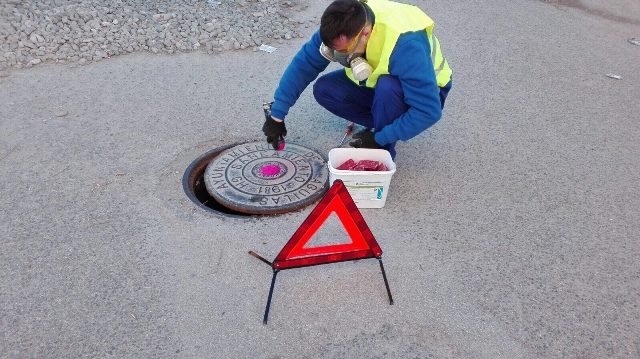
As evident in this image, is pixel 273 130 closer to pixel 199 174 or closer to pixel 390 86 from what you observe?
pixel 199 174

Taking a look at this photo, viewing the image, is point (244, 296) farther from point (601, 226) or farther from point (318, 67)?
point (601, 226)

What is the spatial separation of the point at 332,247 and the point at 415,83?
102cm

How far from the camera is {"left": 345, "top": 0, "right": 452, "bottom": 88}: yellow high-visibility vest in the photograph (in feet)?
8.82

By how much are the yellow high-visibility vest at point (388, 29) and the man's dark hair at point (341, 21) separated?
7.1 inches

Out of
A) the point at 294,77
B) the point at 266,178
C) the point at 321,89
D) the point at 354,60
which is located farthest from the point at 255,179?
the point at 354,60

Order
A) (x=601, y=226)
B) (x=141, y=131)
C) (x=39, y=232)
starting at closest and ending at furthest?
(x=39, y=232), (x=601, y=226), (x=141, y=131)

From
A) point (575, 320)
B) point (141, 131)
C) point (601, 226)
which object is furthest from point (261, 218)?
point (601, 226)

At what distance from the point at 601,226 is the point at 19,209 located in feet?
10.5

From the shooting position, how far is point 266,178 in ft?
10.0

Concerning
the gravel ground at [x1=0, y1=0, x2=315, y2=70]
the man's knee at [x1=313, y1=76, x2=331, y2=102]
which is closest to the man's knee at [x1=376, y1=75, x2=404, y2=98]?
the man's knee at [x1=313, y1=76, x2=331, y2=102]

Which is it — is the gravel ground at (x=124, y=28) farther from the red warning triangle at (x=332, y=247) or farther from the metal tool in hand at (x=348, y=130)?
the red warning triangle at (x=332, y=247)

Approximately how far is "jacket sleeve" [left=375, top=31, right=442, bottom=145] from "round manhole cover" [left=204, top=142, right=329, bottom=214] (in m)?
0.57

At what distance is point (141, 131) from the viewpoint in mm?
3506

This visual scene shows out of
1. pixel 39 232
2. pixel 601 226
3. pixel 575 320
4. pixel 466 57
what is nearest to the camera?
pixel 575 320
